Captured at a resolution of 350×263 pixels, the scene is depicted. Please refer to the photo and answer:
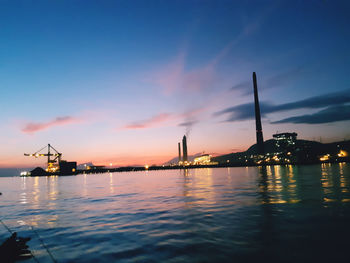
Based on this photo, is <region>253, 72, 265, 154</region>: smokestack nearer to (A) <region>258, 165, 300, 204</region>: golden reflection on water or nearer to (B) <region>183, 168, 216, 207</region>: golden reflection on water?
(A) <region>258, 165, 300, 204</region>: golden reflection on water

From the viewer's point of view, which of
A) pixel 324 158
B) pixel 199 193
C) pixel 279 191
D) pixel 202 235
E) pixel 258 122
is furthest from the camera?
pixel 324 158

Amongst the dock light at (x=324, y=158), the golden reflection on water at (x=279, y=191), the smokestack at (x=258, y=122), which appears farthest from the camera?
the dock light at (x=324, y=158)

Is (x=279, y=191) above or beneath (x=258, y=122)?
beneath

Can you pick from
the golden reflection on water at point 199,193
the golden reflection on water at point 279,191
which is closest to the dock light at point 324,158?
the golden reflection on water at point 279,191

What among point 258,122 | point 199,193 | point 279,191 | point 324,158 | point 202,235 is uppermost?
point 258,122

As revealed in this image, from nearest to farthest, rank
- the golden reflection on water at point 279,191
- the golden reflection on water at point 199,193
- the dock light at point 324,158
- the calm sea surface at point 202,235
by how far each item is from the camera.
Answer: the calm sea surface at point 202,235 < the golden reflection on water at point 279,191 < the golden reflection on water at point 199,193 < the dock light at point 324,158

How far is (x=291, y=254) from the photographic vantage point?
7555mm

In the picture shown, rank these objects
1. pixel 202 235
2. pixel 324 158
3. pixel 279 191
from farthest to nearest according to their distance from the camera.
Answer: pixel 324 158
pixel 279 191
pixel 202 235

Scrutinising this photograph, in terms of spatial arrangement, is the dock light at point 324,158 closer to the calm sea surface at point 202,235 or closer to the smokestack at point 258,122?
the smokestack at point 258,122

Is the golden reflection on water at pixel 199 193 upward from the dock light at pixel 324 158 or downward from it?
upward

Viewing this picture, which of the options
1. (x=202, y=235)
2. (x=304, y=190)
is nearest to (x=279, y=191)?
(x=304, y=190)

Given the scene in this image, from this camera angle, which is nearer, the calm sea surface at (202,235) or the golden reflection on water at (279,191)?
the calm sea surface at (202,235)

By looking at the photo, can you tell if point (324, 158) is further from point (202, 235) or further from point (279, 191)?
point (202, 235)

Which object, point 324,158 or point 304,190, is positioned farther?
point 324,158
